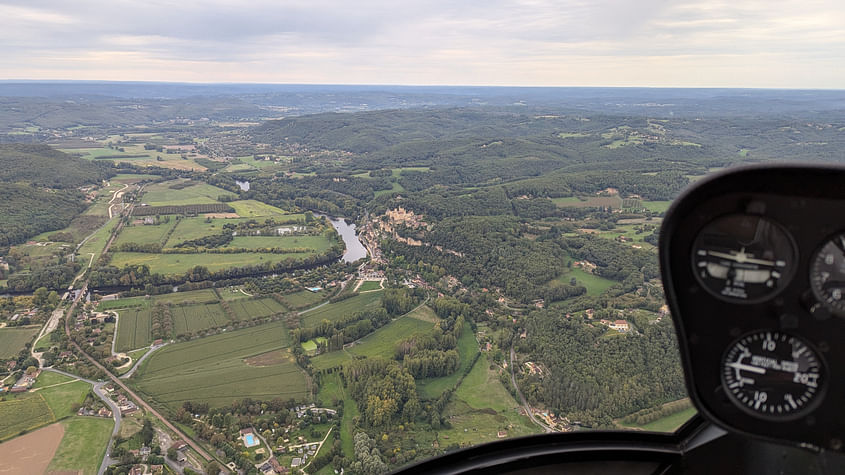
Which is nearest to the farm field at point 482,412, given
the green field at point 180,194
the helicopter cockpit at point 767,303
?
the helicopter cockpit at point 767,303

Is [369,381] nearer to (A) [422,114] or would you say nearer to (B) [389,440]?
(B) [389,440]

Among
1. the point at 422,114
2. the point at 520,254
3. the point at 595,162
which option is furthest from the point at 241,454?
the point at 422,114

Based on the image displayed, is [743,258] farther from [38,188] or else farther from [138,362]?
[38,188]

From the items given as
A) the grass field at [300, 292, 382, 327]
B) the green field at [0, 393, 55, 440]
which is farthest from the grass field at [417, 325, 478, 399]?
the green field at [0, 393, 55, 440]

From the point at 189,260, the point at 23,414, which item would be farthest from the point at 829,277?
the point at 189,260

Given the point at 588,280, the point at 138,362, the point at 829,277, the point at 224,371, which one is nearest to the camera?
the point at 829,277
